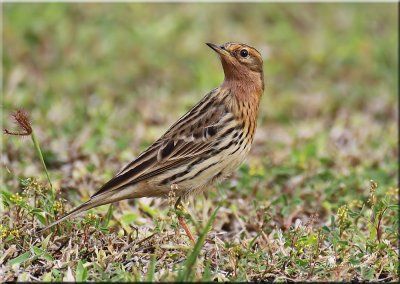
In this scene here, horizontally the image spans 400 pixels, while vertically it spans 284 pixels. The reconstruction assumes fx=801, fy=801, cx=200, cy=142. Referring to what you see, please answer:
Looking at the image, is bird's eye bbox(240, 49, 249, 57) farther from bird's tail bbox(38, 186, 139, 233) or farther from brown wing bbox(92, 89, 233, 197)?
bird's tail bbox(38, 186, 139, 233)

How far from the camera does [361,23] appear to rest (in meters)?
13.9

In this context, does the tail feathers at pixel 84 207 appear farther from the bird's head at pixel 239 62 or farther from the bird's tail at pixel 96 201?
the bird's head at pixel 239 62

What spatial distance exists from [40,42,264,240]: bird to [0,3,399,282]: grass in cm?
32

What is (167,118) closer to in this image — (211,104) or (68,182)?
(68,182)

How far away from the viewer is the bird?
21.1 ft

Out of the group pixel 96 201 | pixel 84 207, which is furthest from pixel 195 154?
pixel 84 207

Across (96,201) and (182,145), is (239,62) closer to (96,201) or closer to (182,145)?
(182,145)

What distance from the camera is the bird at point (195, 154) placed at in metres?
6.44

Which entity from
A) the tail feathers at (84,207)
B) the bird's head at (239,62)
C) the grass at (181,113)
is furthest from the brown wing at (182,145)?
the grass at (181,113)

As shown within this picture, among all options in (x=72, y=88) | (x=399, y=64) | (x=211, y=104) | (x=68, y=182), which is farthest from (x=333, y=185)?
(x=399, y=64)

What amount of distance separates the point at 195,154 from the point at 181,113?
13.5 feet

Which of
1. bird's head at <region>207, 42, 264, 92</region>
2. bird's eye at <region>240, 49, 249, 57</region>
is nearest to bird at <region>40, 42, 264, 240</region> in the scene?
bird's head at <region>207, 42, 264, 92</region>

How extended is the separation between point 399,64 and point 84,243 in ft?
26.5

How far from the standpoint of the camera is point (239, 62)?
7082 millimetres
